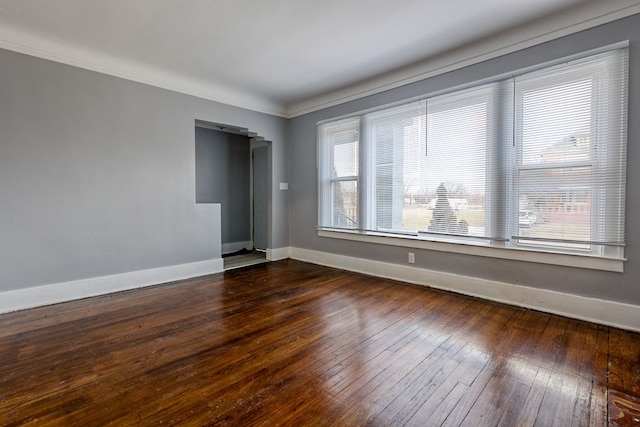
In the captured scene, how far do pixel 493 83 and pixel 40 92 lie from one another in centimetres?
460

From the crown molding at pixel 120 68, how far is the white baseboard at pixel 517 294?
296 centimetres

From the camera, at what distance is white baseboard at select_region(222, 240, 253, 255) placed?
19.6 feet

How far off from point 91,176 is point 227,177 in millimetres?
2692

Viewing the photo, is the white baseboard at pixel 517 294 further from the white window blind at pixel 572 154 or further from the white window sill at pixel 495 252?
the white window blind at pixel 572 154

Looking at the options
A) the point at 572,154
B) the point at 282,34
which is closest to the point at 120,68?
the point at 282,34

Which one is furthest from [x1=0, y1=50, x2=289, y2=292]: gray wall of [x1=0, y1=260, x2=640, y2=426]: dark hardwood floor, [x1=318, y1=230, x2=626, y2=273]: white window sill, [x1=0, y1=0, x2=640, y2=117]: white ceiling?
[x1=318, y1=230, x2=626, y2=273]: white window sill

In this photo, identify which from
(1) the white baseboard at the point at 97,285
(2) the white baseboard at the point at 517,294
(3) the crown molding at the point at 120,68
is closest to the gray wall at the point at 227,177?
(3) the crown molding at the point at 120,68

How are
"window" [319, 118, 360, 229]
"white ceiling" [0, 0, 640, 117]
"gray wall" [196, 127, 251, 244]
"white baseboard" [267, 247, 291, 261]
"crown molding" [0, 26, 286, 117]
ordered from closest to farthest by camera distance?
"white ceiling" [0, 0, 640, 117] < "crown molding" [0, 26, 286, 117] < "window" [319, 118, 360, 229] < "white baseboard" [267, 247, 291, 261] < "gray wall" [196, 127, 251, 244]

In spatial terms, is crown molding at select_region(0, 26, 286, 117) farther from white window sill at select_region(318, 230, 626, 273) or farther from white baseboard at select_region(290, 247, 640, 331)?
white baseboard at select_region(290, 247, 640, 331)

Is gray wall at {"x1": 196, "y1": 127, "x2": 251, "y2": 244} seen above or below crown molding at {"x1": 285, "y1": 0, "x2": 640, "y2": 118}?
below

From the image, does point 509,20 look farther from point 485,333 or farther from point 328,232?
point 328,232

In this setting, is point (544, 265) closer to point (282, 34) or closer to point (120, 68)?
point (282, 34)

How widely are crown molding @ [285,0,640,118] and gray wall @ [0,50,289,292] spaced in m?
2.35

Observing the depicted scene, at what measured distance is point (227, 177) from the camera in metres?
5.96
